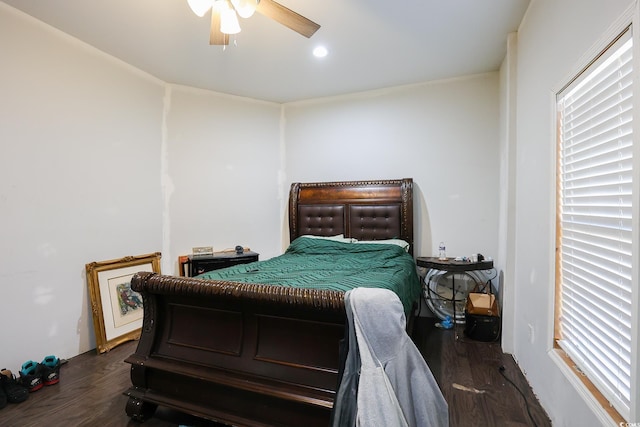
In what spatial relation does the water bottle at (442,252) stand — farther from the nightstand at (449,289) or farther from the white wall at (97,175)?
the white wall at (97,175)

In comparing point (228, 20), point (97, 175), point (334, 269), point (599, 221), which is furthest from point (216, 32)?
point (599, 221)

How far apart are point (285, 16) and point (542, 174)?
184 centimetres

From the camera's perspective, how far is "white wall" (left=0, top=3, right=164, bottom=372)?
2.24 metres

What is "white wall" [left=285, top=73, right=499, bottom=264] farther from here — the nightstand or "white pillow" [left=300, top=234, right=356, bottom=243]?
"white pillow" [left=300, top=234, right=356, bottom=243]

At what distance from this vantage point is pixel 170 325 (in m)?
1.92

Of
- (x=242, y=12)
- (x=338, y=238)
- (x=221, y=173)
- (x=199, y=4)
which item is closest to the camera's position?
(x=199, y=4)

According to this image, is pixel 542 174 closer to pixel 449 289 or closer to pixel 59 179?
pixel 449 289

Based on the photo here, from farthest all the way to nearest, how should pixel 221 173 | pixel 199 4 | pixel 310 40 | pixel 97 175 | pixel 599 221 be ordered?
pixel 221 173 → pixel 97 175 → pixel 310 40 → pixel 199 4 → pixel 599 221

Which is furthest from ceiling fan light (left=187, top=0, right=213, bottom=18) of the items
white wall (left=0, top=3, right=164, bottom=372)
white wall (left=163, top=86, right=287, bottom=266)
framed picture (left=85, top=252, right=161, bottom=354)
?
framed picture (left=85, top=252, right=161, bottom=354)

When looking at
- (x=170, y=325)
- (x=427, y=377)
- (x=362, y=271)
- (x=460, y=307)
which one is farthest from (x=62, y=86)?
(x=460, y=307)

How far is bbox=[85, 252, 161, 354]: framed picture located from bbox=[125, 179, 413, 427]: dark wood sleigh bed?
3.67 ft

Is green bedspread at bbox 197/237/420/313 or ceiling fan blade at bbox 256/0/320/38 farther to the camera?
green bedspread at bbox 197/237/420/313

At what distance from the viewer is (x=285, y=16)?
1868 millimetres

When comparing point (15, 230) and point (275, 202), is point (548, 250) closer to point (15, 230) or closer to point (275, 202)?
point (275, 202)
